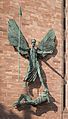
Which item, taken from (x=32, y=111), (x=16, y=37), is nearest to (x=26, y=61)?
(x=16, y=37)

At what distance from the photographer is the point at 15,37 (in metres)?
13.3

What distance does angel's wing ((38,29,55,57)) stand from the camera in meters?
13.6

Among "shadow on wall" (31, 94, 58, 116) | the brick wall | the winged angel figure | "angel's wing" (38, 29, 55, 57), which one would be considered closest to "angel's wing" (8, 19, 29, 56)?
the winged angel figure

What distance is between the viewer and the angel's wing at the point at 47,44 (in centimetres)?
1364

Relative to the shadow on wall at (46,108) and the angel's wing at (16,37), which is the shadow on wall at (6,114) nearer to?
the shadow on wall at (46,108)

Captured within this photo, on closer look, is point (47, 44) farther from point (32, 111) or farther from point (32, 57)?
point (32, 111)

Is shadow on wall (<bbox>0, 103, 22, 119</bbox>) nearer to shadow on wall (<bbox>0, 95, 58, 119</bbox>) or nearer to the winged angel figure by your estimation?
shadow on wall (<bbox>0, 95, 58, 119</bbox>)

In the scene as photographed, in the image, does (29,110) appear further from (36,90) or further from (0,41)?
(0,41)

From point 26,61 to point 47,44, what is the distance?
90 cm

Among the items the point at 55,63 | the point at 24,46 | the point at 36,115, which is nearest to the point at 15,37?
the point at 24,46

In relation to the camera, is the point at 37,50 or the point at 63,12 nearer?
the point at 37,50

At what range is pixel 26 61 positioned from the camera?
13.4m

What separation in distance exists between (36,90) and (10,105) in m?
0.99

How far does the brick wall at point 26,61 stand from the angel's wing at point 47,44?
161 mm
